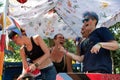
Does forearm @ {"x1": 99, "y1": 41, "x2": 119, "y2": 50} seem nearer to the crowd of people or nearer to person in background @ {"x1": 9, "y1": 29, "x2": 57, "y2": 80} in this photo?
the crowd of people

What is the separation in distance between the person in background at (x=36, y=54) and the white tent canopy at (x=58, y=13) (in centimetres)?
130

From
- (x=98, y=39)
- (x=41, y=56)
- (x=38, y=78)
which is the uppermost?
(x=98, y=39)

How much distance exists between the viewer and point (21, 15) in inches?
216

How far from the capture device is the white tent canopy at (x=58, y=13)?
16.7 feet

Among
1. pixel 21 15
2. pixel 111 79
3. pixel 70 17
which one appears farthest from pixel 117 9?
pixel 111 79

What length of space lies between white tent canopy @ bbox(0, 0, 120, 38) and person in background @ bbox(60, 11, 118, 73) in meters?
1.53

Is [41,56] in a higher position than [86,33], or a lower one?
lower

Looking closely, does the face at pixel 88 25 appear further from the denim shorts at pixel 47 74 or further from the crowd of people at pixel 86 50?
the denim shorts at pixel 47 74

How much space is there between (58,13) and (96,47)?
9.95 ft

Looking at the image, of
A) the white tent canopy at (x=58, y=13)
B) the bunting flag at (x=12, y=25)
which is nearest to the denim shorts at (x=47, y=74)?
the bunting flag at (x=12, y=25)

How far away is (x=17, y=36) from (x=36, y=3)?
4.73ft

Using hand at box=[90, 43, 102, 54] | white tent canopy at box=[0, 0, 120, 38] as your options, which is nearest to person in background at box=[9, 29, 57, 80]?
hand at box=[90, 43, 102, 54]

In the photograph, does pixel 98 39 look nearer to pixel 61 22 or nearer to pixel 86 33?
pixel 86 33

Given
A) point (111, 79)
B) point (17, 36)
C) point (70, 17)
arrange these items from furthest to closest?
1. point (70, 17)
2. point (17, 36)
3. point (111, 79)
